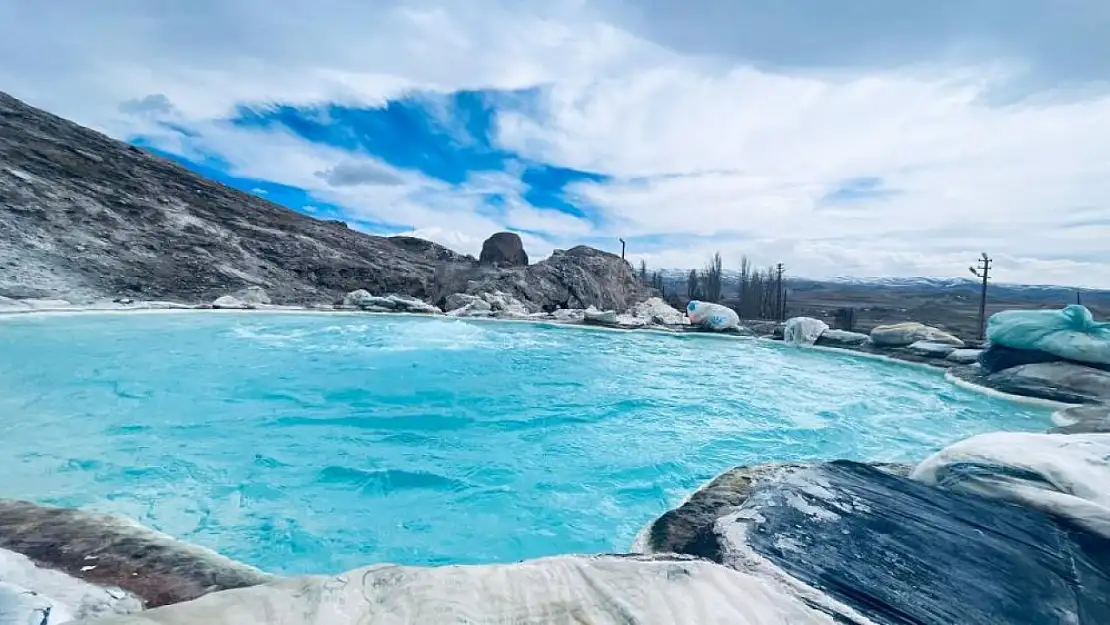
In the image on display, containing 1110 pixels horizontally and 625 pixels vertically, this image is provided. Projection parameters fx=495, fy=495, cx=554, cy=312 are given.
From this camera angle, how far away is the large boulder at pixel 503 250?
2622cm

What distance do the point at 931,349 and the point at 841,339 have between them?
85.0 inches

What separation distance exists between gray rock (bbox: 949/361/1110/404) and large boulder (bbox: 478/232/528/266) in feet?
67.8

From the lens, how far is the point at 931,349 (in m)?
10.4

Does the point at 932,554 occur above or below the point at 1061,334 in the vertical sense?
below

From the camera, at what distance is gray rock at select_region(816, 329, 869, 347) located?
12148mm

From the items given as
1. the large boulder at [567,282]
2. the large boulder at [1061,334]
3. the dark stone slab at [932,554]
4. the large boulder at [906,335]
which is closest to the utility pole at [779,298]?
Result: the large boulder at [567,282]

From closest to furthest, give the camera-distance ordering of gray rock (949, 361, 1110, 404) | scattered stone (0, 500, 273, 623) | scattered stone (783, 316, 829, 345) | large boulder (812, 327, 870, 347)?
scattered stone (0, 500, 273, 623) → gray rock (949, 361, 1110, 404) → large boulder (812, 327, 870, 347) → scattered stone (783, 316, 829, 345)

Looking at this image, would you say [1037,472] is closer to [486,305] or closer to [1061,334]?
[1061,334]

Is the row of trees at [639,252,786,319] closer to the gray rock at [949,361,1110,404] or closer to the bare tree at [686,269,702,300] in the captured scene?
the bare tree at [686,269,702,300]

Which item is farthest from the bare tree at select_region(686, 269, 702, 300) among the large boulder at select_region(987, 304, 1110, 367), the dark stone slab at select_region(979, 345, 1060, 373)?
the large boulder at select_region(987, 304, 1110, 367)

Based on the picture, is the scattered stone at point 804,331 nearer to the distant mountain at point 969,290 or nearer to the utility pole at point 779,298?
the utility pole at point 779,298

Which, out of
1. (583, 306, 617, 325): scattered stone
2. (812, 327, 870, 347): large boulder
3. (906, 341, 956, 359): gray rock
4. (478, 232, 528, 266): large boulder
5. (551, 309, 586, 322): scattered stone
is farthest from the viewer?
(478, 232, 528, 266): large boulder

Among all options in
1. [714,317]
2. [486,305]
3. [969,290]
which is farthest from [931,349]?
[969,290]

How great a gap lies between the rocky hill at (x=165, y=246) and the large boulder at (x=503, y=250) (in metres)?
2.37
